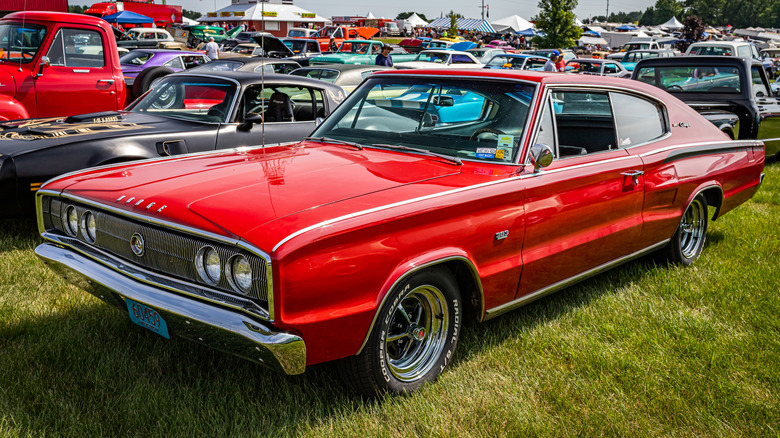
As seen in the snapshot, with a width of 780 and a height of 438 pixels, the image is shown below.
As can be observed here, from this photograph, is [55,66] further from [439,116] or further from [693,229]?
[693,229]

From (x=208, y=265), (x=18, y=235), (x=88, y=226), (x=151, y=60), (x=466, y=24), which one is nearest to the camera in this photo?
(x=208, y=265)

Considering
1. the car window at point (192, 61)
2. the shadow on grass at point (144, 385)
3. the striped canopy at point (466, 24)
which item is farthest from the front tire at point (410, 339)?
the striped canopy at point (466, 24)

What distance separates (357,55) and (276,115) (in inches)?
622

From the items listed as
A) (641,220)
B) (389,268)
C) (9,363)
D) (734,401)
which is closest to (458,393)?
(389,268)

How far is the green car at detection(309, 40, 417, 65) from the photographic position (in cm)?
1956

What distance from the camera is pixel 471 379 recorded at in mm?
3260

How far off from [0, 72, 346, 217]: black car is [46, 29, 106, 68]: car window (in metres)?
1.40

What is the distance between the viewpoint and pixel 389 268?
2742mm

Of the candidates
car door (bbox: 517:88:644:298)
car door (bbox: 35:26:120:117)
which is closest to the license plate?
car door (bbox: 517:88:644:298)

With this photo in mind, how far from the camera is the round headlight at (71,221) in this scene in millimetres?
3285

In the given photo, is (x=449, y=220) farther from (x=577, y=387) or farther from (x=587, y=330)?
(x=587, y=330)

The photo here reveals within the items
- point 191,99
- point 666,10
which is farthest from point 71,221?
point 666,10

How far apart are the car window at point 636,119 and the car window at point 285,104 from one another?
2.85 meters

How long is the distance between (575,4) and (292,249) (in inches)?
1430
